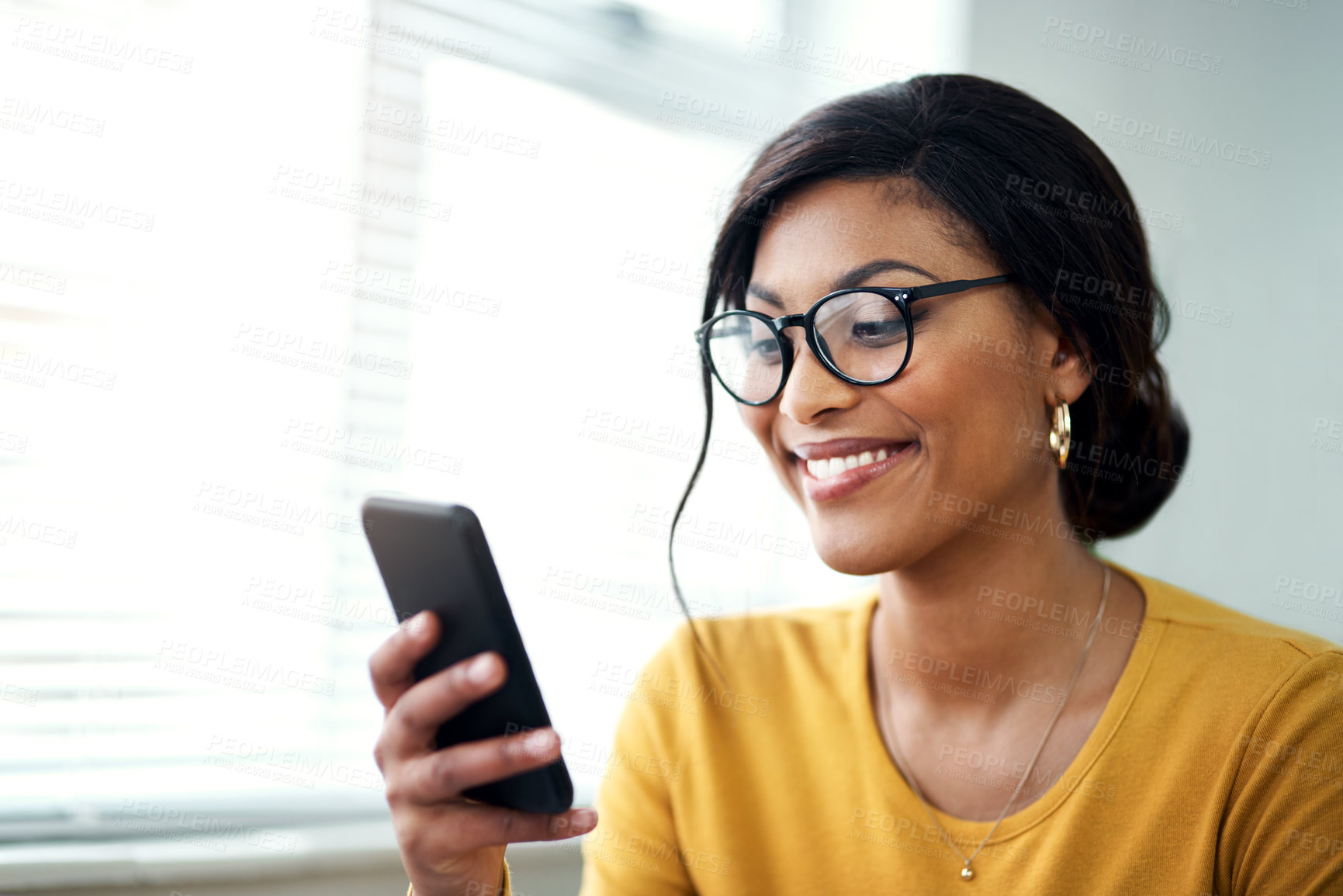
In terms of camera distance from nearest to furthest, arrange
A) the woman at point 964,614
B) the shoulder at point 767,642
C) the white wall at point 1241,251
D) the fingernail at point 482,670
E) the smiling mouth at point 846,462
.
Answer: the fingernail at point 482,670 < the woman at point 964,614 < the smiling mouth at point 846,462 < the shoulder at point 767,642 < the white wall at point 1241,251

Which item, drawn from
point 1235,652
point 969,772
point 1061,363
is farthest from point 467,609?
point 1235,652

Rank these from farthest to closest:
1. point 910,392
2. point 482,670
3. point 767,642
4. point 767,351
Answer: point 767,642 < point 767,351 < point 910,392 < point 482,670

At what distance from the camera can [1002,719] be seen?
49.4 inches

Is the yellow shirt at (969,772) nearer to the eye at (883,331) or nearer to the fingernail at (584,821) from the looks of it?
the fingernail at (584,821)

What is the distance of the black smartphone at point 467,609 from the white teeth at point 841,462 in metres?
0.52

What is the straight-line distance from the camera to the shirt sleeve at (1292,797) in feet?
3.24

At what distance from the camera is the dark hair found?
3.89 feet

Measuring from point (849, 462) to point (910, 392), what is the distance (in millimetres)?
132

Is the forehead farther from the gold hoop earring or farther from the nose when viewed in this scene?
the gold hoop earring

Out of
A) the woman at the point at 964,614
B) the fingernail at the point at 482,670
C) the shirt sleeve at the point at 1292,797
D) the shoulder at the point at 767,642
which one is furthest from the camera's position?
the shoulder at the point at 767,642

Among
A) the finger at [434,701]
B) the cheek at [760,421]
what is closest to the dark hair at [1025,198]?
the cheek at [760,421]

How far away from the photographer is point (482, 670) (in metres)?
0.85

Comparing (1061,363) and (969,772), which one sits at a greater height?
(1061,363)

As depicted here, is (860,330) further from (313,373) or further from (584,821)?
(313,373)
